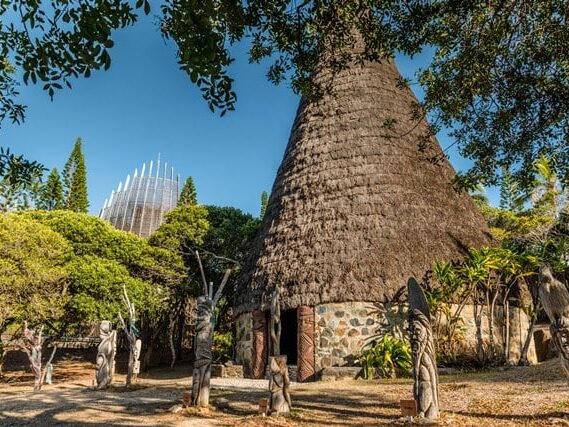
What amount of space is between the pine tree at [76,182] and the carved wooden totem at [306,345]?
35.6 metres

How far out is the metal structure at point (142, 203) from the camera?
56.8 meters

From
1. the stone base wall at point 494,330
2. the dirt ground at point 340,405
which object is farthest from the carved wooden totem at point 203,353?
the stone base wall at point 494,330

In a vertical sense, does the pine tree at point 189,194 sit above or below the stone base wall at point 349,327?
above

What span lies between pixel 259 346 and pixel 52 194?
120 feet

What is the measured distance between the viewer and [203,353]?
845cm

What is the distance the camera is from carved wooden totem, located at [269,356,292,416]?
23.8 ft

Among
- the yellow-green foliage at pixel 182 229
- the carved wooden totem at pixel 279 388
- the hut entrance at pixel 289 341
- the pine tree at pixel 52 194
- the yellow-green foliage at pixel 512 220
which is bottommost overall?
the carved wooden totem at pixel 279 388

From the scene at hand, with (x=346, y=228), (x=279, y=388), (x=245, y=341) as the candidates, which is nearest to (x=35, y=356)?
(x=245, y=341)

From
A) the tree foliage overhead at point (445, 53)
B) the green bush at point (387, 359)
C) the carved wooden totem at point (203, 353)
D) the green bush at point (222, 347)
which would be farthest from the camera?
the green bush at point (222, 347)

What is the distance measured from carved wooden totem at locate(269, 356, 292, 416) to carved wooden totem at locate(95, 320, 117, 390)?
22.9ft

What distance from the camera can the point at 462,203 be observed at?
15.6m

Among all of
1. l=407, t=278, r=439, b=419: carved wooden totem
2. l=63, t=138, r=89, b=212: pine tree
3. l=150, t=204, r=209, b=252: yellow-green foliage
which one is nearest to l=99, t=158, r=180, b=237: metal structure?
l=63, t=138, r=89, b=212: pine tree

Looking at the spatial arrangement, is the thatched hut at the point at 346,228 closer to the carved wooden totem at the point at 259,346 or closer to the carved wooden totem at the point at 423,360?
the carved wooden totem at the point at 259,346

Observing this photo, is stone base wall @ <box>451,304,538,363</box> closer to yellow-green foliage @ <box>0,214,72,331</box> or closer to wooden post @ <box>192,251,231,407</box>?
wooden post @ <box>192,251,231,407</box>
